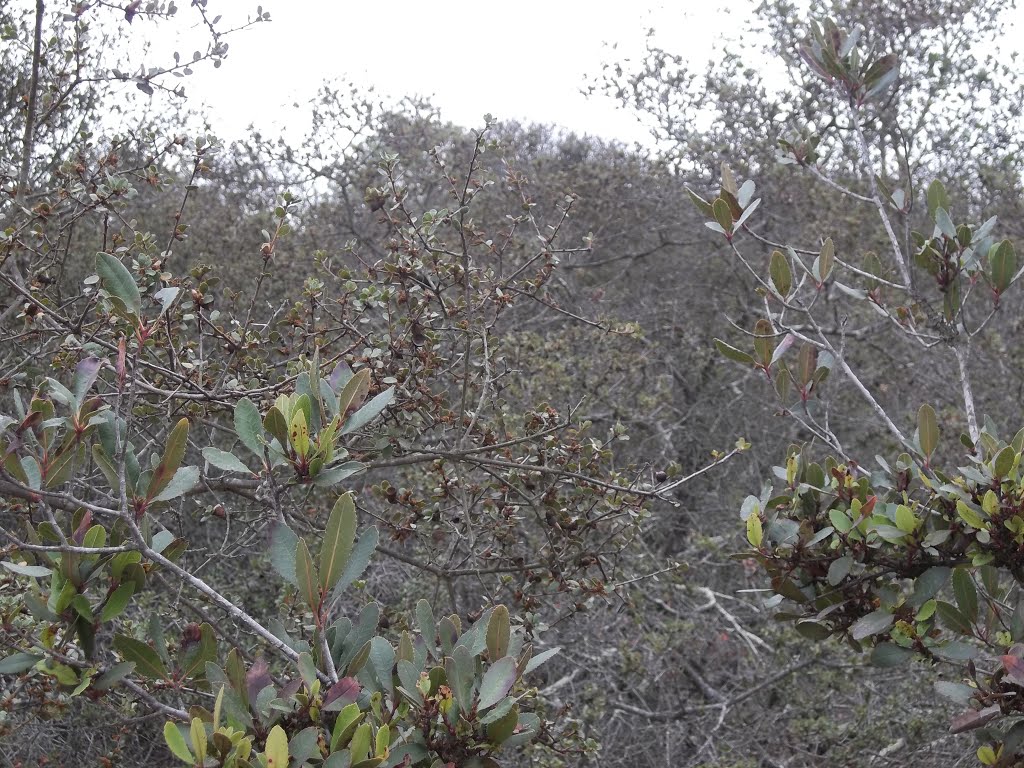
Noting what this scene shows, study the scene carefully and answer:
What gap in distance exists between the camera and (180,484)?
1.58 meters

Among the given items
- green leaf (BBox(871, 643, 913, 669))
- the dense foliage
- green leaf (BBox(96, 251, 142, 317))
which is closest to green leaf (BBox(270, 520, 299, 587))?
the dense foliage

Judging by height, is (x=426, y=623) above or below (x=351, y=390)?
below

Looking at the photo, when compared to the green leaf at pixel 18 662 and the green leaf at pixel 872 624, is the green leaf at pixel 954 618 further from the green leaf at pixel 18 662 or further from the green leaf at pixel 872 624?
the green leaf at pixel 18 662

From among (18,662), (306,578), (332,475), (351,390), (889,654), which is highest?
(351,390)

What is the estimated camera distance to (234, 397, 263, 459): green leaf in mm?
1561

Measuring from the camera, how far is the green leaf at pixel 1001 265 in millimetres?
2281

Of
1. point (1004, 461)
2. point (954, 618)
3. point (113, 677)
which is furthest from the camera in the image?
point (954, 618)

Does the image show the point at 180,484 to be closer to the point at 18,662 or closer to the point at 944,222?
the point at 18,662

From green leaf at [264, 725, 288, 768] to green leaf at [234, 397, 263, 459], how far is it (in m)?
0.48

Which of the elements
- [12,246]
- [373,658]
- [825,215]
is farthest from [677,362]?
[373,658]

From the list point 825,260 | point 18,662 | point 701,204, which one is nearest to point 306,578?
point 18,662

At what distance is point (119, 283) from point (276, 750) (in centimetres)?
90

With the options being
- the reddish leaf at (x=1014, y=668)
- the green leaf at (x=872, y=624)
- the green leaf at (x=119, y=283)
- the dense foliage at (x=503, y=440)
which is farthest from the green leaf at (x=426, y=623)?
the reddish leaf at (x=1014, y=668)

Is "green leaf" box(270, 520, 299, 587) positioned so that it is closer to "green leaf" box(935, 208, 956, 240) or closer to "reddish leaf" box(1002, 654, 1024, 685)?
"reddish leaf" box(1002, 654, 1024, 685)
